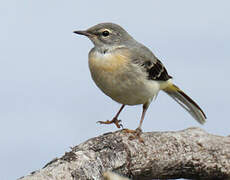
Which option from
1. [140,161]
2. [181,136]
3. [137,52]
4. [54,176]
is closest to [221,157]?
[181,136]

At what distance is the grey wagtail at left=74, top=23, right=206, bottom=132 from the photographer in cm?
763

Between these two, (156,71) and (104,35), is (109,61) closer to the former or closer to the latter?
(104,35)

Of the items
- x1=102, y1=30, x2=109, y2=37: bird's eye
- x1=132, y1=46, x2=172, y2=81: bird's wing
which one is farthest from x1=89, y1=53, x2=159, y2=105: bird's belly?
x1=102, y1=30, x2=109, y2=37: bird's eye

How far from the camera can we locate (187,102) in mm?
9758

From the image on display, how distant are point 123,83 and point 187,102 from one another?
2.58 metres

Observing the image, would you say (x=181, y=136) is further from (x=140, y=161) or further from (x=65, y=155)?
(x=65, y=155)

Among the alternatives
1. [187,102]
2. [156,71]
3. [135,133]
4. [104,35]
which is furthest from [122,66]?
[187,102]

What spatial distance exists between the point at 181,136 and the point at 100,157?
79.5 inches

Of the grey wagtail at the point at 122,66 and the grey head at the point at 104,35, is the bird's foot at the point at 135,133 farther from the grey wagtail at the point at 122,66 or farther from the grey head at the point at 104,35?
the grey head at the point at 104,35

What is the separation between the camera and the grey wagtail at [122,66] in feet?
25.0

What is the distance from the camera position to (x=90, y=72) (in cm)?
794

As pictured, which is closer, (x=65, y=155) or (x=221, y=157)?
(x=65, y=155)

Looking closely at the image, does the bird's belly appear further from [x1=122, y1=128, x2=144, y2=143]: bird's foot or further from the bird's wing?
[x1=122, y1=128, x2=144, y2=143]: bird's foot

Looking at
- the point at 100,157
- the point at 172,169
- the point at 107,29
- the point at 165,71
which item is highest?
the point at 107,29
